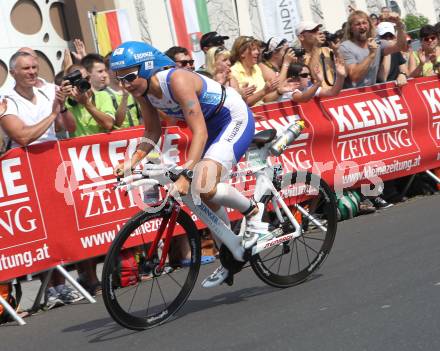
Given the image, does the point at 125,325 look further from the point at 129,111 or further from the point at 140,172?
the point at 129,111

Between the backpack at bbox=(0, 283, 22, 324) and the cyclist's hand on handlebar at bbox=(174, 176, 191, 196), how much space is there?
7.88 feet

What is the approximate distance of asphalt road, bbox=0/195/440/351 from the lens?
16.0 ft

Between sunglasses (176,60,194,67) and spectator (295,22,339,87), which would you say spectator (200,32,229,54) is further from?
spectator (295,22,339,87)

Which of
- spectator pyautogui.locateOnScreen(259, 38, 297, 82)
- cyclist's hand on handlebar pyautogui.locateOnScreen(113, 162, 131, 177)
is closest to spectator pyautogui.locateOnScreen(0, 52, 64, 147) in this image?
cyclist's hand on handlebar pyautogui.locateOnScreen(113, 162, 131, 177)

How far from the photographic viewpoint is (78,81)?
26.4 ft

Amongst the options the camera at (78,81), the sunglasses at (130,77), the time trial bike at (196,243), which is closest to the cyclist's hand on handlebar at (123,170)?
the time trial bike at (196,243)

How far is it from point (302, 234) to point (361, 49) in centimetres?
450

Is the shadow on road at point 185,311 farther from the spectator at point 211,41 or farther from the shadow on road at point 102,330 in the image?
the spectator at point 211,41

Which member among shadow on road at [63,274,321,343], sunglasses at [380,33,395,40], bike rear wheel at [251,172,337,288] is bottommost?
shadow on road at [63,274,321,343]

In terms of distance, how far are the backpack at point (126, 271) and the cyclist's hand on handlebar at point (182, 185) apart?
49 cm

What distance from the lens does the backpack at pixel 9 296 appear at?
7.25 metres

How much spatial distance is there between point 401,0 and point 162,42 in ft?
58.0

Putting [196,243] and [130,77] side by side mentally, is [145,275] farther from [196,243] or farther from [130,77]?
[130,77]

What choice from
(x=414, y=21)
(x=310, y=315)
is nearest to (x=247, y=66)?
(x=310, y=315)
